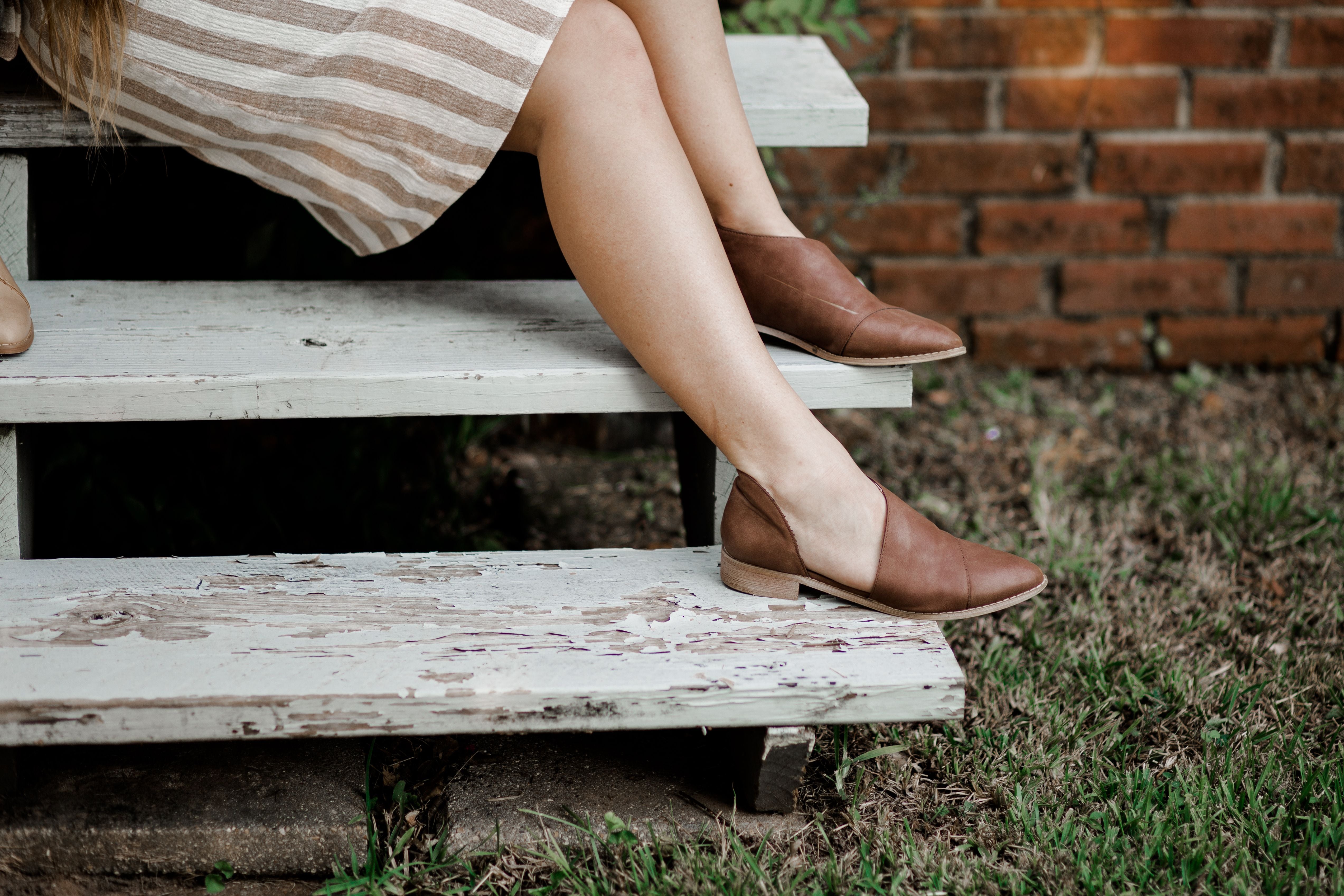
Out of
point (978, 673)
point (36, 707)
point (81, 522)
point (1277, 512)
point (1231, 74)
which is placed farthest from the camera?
point (1231, 74)

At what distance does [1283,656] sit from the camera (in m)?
1.27

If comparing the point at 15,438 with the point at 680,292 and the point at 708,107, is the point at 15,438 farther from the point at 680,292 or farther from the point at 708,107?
the point at 708,107

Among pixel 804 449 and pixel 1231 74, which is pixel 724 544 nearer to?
pixel 804 449

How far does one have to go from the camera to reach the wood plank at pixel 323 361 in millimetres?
1020

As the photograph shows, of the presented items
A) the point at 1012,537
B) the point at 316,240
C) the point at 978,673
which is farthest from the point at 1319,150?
the point at 316,240

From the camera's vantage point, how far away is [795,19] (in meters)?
1.89

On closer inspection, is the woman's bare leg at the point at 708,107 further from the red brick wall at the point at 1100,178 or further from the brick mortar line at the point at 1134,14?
the brick mortar line at the point at 1134,14

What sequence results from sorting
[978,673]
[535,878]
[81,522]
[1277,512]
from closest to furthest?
[535,878], [978,673], [81,522], [1277,512]

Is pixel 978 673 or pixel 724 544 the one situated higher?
pixel 724 544

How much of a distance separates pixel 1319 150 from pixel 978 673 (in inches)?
53.4

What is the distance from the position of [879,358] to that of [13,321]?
33.8 inches

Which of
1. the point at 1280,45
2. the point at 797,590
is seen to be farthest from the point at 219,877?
the point at 1280,45

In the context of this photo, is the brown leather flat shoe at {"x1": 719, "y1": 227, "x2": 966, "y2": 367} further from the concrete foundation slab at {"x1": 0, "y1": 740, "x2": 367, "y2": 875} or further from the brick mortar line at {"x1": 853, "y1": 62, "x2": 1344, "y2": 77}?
the brick mortar line at {"x1": 853, "y1": 62, "x2": 1344, "y2": 77}

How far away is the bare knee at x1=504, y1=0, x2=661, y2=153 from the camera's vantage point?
100 centimetres
